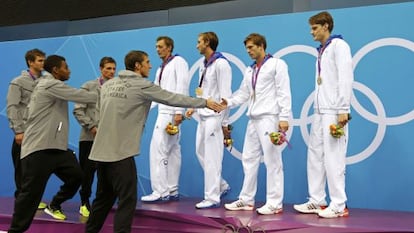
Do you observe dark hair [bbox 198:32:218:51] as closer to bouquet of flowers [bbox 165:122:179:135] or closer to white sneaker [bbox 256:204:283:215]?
bouquet of flowers [bbox 165:122:179:135]

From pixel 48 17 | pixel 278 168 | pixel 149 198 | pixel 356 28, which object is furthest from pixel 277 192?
pixel 48 17

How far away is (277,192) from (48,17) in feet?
24.8

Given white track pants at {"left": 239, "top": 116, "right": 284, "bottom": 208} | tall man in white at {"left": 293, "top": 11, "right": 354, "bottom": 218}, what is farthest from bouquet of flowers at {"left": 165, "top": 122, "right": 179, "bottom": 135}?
tall man in white at {"left": 293, "top": 11, "right": 354, "bottom": 218}

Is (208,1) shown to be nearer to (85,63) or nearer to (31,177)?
(85,63)

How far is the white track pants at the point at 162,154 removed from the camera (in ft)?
16.8

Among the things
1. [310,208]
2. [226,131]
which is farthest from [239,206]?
[226,131]

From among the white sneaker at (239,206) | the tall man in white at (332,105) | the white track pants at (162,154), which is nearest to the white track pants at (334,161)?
the tall man in white at (332,105)

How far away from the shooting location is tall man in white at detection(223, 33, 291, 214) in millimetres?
4445

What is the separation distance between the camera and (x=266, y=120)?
14.8ft

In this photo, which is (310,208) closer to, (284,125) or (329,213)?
(329,213)

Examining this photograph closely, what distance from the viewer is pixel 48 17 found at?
10.4 meters

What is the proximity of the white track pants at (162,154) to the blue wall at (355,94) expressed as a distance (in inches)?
30.0

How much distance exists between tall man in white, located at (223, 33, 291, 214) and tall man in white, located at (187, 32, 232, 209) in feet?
0.67

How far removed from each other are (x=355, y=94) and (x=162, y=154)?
2.03 metres
